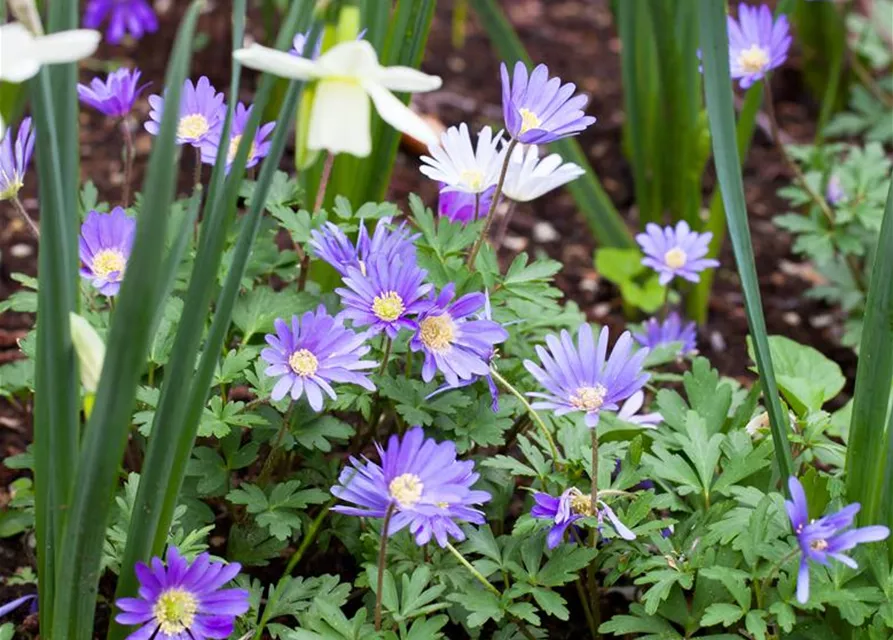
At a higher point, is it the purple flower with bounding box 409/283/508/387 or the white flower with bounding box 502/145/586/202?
the white flower with bounding box 502/145/586/202

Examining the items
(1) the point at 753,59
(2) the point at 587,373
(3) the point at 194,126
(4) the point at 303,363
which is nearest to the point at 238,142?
(3) the point at 194,126

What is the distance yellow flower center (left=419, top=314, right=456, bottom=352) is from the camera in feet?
3.63

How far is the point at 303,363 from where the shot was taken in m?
1.07

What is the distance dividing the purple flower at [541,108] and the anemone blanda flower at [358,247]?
153mm

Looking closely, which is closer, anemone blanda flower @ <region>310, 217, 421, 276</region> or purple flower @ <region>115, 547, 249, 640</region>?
purple flower @ <region>115, 547, 249, 640</region>

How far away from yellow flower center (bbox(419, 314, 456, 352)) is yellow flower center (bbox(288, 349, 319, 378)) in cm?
11

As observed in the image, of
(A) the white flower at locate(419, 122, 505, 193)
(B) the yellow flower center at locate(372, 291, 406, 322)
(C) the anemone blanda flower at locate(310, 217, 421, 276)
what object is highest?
(A) the white flower at locate(419, 122, 505, 193)

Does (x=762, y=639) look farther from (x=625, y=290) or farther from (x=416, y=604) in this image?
(x=625, y=290)

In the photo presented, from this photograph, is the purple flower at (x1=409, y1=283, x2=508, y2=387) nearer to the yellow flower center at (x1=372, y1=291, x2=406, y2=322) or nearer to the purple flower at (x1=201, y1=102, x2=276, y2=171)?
the yellow flower center at (x1=372, y1=291, x2=406, y2=322)

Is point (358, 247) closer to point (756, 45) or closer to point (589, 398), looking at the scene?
point (589, 398)

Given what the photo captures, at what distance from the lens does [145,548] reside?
3.21 feet

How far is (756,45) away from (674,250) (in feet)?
1.04

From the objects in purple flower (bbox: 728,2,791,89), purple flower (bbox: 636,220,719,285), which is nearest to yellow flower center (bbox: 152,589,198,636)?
purple flower (bbox: 636,220,719,285)

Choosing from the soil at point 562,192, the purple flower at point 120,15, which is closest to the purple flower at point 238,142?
the soil at point 562,192
